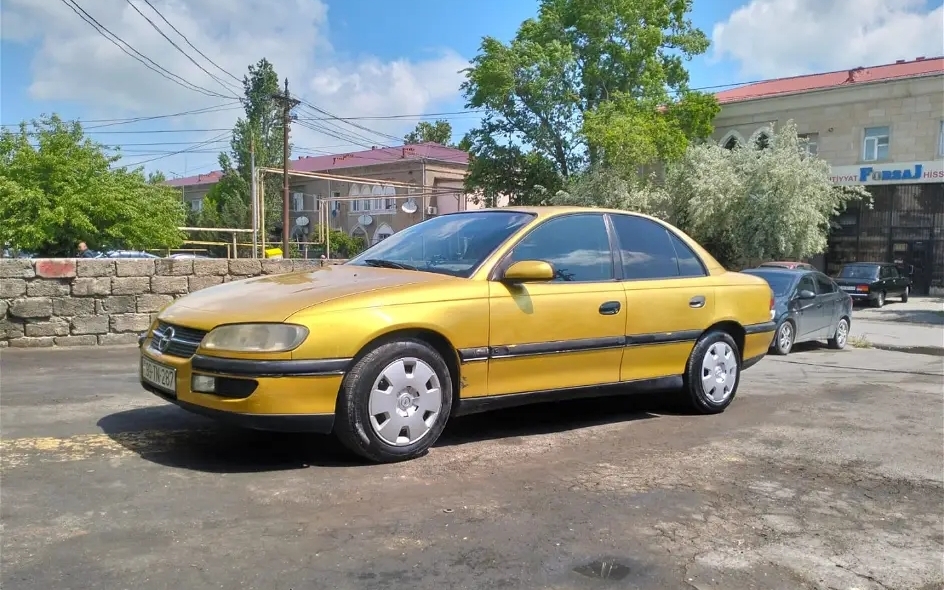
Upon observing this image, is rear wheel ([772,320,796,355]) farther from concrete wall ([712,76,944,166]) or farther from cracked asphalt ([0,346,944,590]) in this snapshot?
concrete wall ([712,76,944,166])

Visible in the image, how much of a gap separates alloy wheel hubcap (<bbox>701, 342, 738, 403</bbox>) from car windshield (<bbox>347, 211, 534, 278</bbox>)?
193 cm

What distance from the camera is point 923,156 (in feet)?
98.5

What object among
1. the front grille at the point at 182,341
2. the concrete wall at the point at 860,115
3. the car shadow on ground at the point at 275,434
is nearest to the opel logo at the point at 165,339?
the front grille at the point at 182,341

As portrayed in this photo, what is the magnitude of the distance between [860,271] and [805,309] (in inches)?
643

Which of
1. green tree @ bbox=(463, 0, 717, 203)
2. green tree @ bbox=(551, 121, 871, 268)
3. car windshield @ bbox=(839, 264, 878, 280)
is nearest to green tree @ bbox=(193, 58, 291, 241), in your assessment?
green tree @ bbox=(463, 0, 717, 203)

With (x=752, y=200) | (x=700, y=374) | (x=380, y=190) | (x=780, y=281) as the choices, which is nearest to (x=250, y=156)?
(x=380, y=190)

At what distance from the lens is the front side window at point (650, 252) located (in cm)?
561

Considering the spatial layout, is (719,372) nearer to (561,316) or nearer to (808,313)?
(561,316)

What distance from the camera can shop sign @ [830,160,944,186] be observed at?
2978 centimetres

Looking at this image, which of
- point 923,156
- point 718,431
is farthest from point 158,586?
point 923,156

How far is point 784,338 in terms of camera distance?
12086 millimetres

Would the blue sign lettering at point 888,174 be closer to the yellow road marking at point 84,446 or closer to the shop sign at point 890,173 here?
the shop sign at point 890,173

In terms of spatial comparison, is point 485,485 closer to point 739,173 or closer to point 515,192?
point 739,173

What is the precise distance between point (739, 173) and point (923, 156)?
8.70 meters
